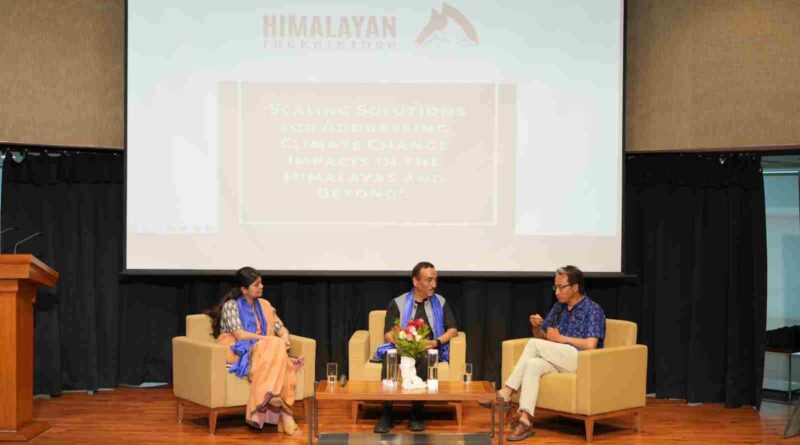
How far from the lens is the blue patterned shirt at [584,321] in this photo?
6.04m

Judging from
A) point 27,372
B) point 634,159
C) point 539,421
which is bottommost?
point 539,421

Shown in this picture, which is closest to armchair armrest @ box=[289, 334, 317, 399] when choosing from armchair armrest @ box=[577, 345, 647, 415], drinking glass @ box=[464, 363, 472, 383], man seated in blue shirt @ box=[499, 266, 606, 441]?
drinking glass @ box=[464, 363, 472, 383]

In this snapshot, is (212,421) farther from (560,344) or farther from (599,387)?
(599,387)

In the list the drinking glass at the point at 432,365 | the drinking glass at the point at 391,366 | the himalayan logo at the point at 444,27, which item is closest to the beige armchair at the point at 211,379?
the drinking glass at the point at 391,366

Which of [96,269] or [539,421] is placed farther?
[96,269]

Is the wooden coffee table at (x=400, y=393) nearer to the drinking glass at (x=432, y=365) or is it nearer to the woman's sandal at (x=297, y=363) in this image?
the drinking glass at (x=432, y=365)

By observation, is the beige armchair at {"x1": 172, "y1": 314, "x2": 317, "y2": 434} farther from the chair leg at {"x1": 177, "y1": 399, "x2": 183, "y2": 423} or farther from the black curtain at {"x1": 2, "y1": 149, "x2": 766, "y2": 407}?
the black curtain at {"x1": 2, "y1": 149, "x2": 766, "y2": 407}

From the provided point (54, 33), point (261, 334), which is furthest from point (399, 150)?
point (54, 33)

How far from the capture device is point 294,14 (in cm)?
693

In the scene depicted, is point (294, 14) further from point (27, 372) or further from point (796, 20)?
point (796, 20)

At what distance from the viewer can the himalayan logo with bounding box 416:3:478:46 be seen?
6.93 meters

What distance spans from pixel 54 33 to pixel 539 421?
444 cm

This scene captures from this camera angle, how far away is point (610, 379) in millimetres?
5902

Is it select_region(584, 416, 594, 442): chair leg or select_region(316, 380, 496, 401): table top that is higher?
select_region(316, 380, 496, 401): table top
